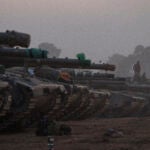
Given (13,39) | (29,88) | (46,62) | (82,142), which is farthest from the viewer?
(46,62)

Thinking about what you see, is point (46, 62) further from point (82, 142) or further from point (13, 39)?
point (82, 142)

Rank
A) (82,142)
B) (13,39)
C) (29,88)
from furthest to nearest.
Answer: (13,39) < (29,88) < (82,142)

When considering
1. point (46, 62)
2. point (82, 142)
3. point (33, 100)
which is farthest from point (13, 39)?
point (82, 142)

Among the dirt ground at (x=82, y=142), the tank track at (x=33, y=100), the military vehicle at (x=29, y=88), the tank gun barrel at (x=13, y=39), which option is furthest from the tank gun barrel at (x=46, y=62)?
the dirt ground at (x=82, y=142)

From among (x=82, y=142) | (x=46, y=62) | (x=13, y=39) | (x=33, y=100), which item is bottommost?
(x=82, y=142)

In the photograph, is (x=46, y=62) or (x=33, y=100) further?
(x=46, y=62)

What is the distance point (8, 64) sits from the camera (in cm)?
1761

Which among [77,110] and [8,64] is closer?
[8,64]

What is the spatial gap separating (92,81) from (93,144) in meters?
13.8

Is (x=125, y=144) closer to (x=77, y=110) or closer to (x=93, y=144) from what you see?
(x=93, y=144)

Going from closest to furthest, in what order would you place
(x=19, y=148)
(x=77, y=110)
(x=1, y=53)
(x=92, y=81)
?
(x=19, y=148) < (x=1, y=53) < (x=77, y=110) < (x=92, y=81)

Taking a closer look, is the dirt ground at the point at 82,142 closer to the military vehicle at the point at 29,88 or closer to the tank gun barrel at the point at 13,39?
the military vehicle at the point at 29,88

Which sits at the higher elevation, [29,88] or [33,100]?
[29,88]

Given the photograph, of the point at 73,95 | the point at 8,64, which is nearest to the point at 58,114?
the point at 73,95
